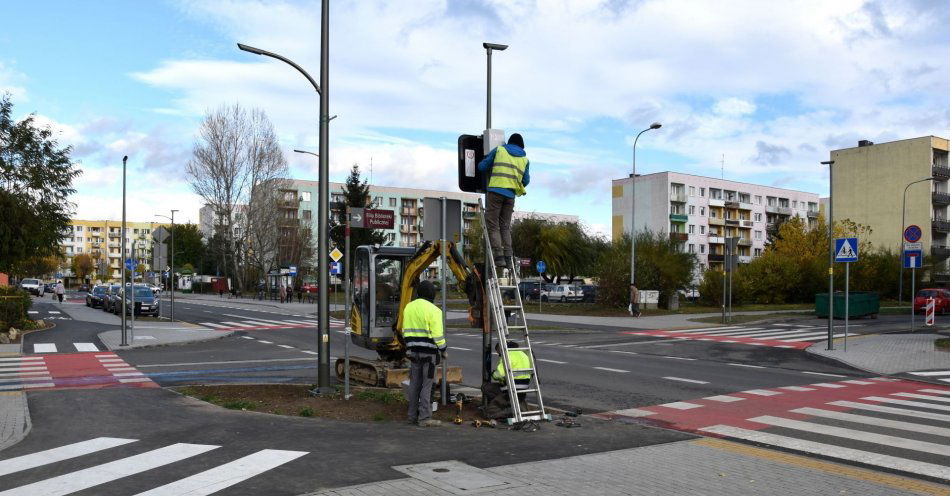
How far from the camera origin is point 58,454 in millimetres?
7352

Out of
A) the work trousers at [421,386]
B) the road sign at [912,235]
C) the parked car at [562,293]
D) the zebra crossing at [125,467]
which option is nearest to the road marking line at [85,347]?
the zebra crossing at [125,467]

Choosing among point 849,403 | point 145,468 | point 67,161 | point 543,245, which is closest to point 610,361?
point 849,403

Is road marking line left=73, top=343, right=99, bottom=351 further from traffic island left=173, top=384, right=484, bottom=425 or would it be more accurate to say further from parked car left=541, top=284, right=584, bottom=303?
parked car left=541, top=284, right=584, bottom=303

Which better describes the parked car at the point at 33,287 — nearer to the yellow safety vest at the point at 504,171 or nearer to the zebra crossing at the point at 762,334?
the zebra crossing at the point at 762,334

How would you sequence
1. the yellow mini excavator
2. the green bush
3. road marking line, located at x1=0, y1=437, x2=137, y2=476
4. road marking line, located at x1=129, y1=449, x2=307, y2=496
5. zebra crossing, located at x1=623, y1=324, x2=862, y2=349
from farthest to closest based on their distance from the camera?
1. zebra crossing, located at x1=623, y1=324, x2=862, y2=349
2. the green bush
3. the yellow mini excavator
4. road marking line, located at x1=0, y1=437, x2=137, y2=476
5. road marking line, located at x1=129, y1=449, x2=307, y2=496

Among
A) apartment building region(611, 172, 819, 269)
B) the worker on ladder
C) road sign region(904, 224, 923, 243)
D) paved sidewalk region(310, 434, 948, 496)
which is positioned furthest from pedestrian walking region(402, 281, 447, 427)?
apartment building region(611, 172, 819, 269)

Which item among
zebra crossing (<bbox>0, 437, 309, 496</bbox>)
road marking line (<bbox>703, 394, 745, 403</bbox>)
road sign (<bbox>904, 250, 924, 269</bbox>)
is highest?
road sign (<bbox>904, 250, 924, 269</bbox>)

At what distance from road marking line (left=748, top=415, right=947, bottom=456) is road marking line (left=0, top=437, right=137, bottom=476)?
7754 millimetres

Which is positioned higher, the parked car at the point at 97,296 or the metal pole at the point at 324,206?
the metal pole at the point at 324,206

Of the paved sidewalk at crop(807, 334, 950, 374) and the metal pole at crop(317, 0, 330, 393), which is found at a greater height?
the metal pole at crop(317, 0, 330, 393)

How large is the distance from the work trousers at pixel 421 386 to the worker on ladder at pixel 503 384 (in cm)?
75

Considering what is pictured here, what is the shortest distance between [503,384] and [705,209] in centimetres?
9176

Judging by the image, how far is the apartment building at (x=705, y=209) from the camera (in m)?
90.9

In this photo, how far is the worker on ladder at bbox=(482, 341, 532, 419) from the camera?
8.84 metres
